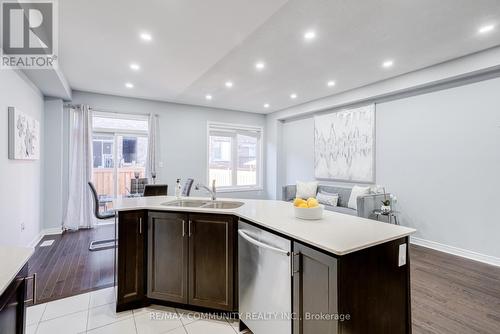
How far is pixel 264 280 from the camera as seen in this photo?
1.65 m

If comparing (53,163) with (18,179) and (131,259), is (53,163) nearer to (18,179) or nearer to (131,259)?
(18,179)

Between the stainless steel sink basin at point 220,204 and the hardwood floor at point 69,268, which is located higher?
the stainless steel sink basin at point 220,204

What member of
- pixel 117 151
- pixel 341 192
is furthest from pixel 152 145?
pixel 341 192

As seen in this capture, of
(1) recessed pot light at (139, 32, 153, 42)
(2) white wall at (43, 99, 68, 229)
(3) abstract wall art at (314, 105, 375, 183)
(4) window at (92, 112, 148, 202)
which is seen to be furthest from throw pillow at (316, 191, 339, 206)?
(2) white wall at (43, 99, 68, 229)

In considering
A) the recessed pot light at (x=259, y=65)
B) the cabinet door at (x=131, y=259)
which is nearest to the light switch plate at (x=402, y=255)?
the cabinet door at (x=131, y=259)

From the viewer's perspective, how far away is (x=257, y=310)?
5.61 feet

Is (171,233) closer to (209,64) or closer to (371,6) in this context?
(209,64)

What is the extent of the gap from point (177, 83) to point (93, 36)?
1681 mm

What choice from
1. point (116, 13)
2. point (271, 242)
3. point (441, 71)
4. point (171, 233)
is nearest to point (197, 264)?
point (171, 233)

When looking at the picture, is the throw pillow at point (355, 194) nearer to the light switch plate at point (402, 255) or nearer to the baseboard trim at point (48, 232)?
the light switch plate at point (402, 255)

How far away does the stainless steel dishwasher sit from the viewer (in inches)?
58.2

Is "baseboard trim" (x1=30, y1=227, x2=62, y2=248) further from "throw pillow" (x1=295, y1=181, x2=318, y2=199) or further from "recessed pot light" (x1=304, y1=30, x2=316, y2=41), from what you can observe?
"recessed pot light" (x1=304, y1=30, x2=316, y2=41)

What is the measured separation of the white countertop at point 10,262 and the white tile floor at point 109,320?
115cm

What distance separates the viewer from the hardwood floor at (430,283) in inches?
79.0
